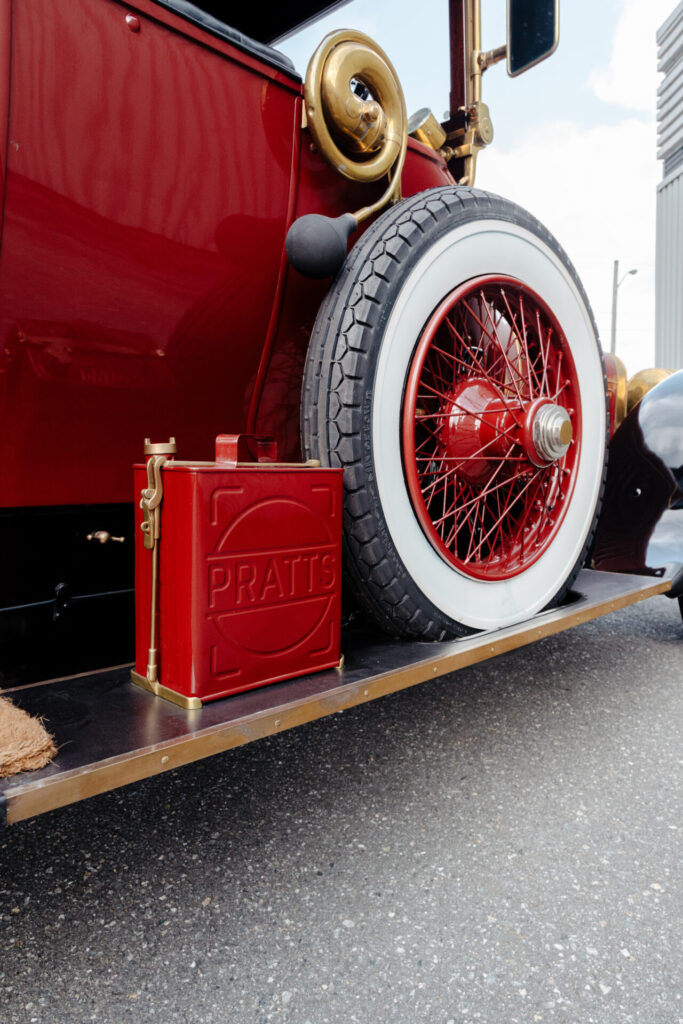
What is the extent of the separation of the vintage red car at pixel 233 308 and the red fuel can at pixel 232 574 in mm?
162

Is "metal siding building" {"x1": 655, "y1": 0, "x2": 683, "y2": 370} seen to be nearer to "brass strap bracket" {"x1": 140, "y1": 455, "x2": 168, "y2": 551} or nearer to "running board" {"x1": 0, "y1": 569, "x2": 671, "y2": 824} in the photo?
"running board" {"x1": 0, "y1": 569, "x2": 671, "y2": 824}

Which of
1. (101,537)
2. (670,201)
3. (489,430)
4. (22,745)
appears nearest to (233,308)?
(101,537)

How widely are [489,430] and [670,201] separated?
11.2 meters

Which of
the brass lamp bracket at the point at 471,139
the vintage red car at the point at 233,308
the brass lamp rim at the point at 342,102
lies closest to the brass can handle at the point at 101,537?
the vintage red car at the point at 233,308

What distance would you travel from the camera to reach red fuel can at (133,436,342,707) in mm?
1045

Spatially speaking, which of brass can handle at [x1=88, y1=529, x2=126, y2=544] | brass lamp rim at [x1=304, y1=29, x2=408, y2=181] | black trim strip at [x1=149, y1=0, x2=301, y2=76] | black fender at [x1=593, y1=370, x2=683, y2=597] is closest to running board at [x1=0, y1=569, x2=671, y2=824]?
brass can handle at [x1=88, y1=529, x2=126, y2=544]

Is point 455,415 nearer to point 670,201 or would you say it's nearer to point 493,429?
point 493,429

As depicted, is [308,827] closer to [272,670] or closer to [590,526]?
[272,670]

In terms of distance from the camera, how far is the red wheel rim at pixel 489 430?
151 cm

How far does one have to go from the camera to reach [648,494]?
2.18 metres

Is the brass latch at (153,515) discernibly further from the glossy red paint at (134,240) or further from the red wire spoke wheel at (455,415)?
the red wire spoke wheel at (455,415)

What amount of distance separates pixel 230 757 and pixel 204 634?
31.1 inches

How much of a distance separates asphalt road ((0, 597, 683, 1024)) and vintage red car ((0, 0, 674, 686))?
0.39m

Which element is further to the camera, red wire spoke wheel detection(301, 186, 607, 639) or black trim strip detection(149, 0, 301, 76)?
red wire spoke wheel detection(301, 186, 607, 639)
